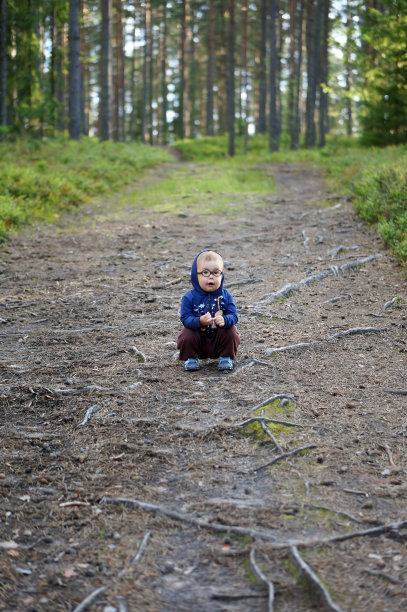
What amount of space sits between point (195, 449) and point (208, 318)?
4.90 feet

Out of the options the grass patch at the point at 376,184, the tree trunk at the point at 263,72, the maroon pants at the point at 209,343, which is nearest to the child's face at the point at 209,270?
the maroon pants at the point at 209,343

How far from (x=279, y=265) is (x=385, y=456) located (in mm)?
6017

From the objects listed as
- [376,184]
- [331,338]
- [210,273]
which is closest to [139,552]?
[210,273]

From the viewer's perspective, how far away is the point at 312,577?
276cm

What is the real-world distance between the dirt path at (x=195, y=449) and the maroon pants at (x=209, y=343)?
0.20 m

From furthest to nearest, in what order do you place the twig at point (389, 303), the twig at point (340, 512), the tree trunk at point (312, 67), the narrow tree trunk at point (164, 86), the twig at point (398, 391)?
the narrow tree trunk at point (164, 86), the tree trunk at point (312, 67), the twig at point (389, 303), the twig at point (398, 391), the twig at point (340, 512)

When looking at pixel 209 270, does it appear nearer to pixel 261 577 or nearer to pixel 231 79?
pixel 261 577

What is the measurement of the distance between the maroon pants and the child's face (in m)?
0.43

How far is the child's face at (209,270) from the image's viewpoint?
5312 millimetres

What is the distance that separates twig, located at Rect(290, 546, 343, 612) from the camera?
261cm

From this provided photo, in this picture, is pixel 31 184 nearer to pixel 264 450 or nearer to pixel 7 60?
pixel 7 60

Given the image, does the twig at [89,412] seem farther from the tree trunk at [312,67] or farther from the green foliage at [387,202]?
the tree trunk at [312,67]

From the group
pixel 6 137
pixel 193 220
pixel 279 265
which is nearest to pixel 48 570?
pixel 279 265

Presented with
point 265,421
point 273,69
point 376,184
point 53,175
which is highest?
point 273,69
